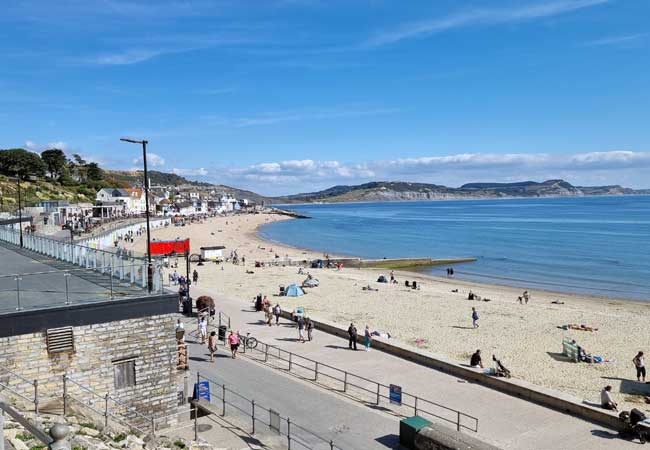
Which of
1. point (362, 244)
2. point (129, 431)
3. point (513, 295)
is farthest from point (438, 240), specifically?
point (129, 431)

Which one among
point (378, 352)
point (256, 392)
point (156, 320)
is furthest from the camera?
point (378, 352)

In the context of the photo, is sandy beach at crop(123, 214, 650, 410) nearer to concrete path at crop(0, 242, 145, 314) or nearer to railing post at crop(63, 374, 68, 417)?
→ concrete path at crop(0, 242, 145, 314)

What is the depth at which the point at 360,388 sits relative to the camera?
548 inches

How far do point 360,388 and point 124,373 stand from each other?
625 centimetres

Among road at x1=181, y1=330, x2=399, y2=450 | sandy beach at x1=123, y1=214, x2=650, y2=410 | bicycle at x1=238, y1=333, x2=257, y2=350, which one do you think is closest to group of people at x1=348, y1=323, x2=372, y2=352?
sandy beach at x1=123, y1=214, x2=650, y2=410

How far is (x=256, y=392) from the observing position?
14.4 meters

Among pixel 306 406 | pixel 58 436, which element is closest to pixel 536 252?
pixel 306 406

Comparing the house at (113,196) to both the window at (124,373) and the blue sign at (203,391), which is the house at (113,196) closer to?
the blue sign at (203,391)

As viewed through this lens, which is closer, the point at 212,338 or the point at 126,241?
the point at 212,338

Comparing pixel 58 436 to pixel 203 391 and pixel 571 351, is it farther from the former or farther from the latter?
pixel 571 351

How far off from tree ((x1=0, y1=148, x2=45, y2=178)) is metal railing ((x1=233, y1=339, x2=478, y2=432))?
84.9 meters

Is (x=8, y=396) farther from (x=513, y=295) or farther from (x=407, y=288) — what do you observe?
(x=513, y=295)

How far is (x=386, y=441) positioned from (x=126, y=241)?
54603 millimetres

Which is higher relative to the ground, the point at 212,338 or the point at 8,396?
the point at 8,396
